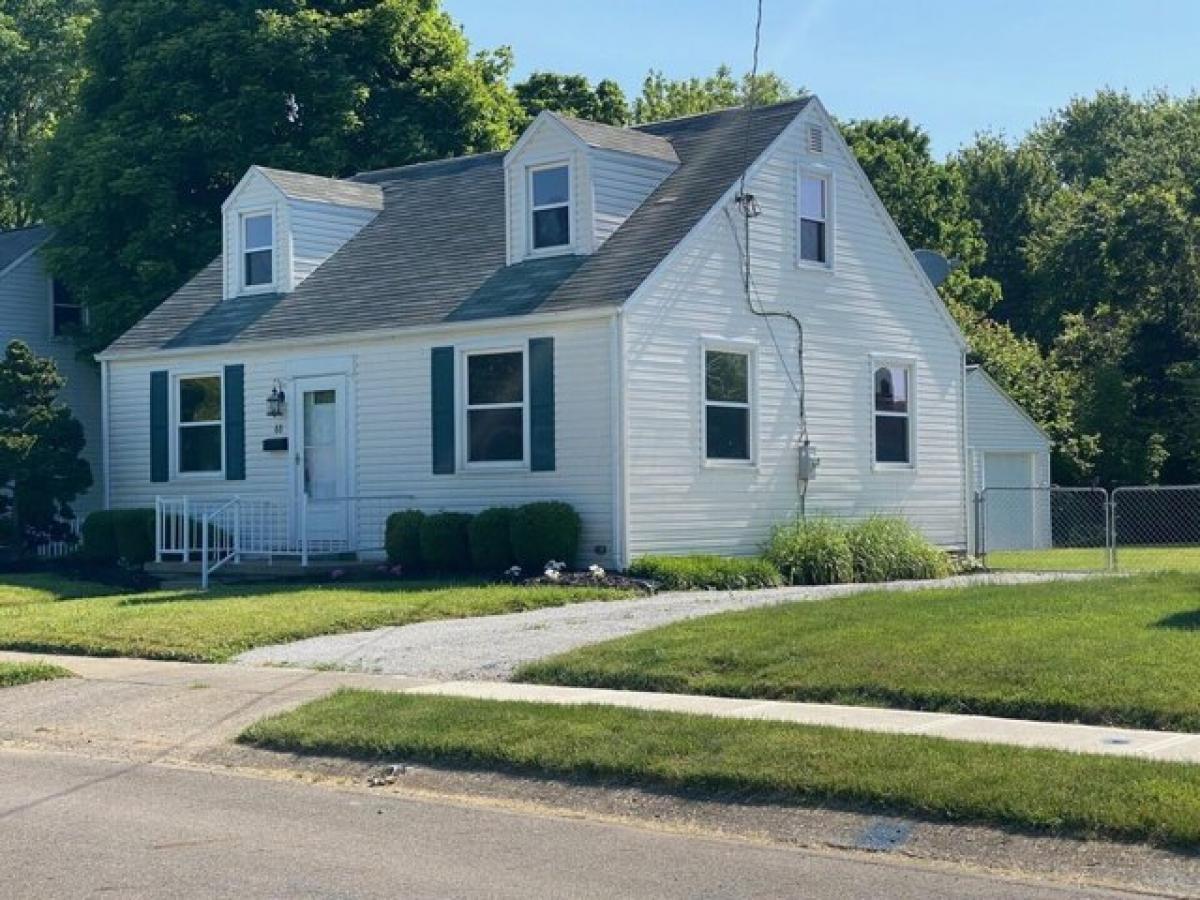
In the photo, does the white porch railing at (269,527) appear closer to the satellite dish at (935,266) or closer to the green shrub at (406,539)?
the green shrub at (406,539)

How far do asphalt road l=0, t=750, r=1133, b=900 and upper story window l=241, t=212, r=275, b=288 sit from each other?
17.5m

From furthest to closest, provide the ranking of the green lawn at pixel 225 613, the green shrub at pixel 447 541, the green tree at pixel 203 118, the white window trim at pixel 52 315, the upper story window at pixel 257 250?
the white window trim at pixel 52 315 → the green tree at pixel 203 118 → the upper story window at pixel 257 250 → the green shrub at pixel 447 541 → the green lawn at pixel 225 613

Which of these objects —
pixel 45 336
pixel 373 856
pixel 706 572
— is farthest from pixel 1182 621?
pixel 45 336

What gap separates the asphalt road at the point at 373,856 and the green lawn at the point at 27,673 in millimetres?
4644

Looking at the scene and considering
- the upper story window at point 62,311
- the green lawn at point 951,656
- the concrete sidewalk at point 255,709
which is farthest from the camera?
the upper story window at point 62,311

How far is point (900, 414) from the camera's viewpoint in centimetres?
2598

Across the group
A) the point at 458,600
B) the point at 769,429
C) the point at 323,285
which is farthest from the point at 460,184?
the point at 458,600

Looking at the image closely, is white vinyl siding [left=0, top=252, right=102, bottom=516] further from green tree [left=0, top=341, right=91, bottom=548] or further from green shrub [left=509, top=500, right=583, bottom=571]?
green shrub [left=509, top=500, right=583, bottom=571]

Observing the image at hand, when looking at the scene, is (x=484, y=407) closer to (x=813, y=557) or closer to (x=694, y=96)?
(x=813, y=557)

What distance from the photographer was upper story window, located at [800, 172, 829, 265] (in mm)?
24391

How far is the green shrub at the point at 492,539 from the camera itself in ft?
70.3

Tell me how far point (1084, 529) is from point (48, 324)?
2227cm

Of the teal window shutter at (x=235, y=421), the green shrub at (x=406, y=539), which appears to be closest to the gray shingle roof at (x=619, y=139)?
the green shrub at (x=406, y=539)

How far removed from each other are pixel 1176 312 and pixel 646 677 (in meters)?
32.2
